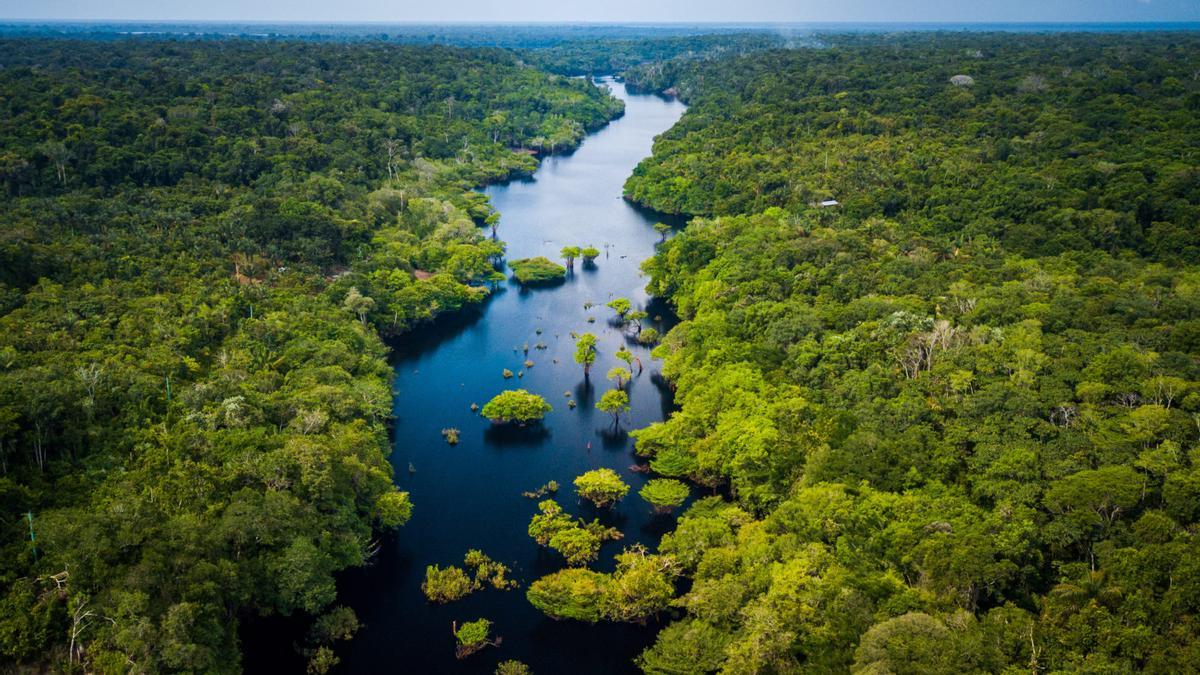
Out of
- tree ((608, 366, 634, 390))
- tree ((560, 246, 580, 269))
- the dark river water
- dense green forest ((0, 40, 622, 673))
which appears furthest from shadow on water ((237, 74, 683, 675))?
dense green forest ((0, 40, 622, 673))

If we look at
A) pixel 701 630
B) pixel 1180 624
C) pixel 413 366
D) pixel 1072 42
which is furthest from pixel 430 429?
pixel 1072 42

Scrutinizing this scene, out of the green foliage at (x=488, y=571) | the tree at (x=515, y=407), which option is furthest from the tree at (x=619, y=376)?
the green foliage at (x=488, y=571)

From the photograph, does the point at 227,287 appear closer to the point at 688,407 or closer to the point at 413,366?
the point at 413,366

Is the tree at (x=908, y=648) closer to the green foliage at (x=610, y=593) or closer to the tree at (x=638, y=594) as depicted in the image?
the tree at (x=638, y=594)

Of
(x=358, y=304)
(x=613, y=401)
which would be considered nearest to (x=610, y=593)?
(x=613, y=401)

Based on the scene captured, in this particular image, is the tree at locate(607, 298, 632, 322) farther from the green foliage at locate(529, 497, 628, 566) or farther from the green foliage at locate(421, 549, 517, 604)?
the green foliage at locate(421, 549, 517, 604)

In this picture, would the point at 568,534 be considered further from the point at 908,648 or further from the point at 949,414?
the point at 949,414
